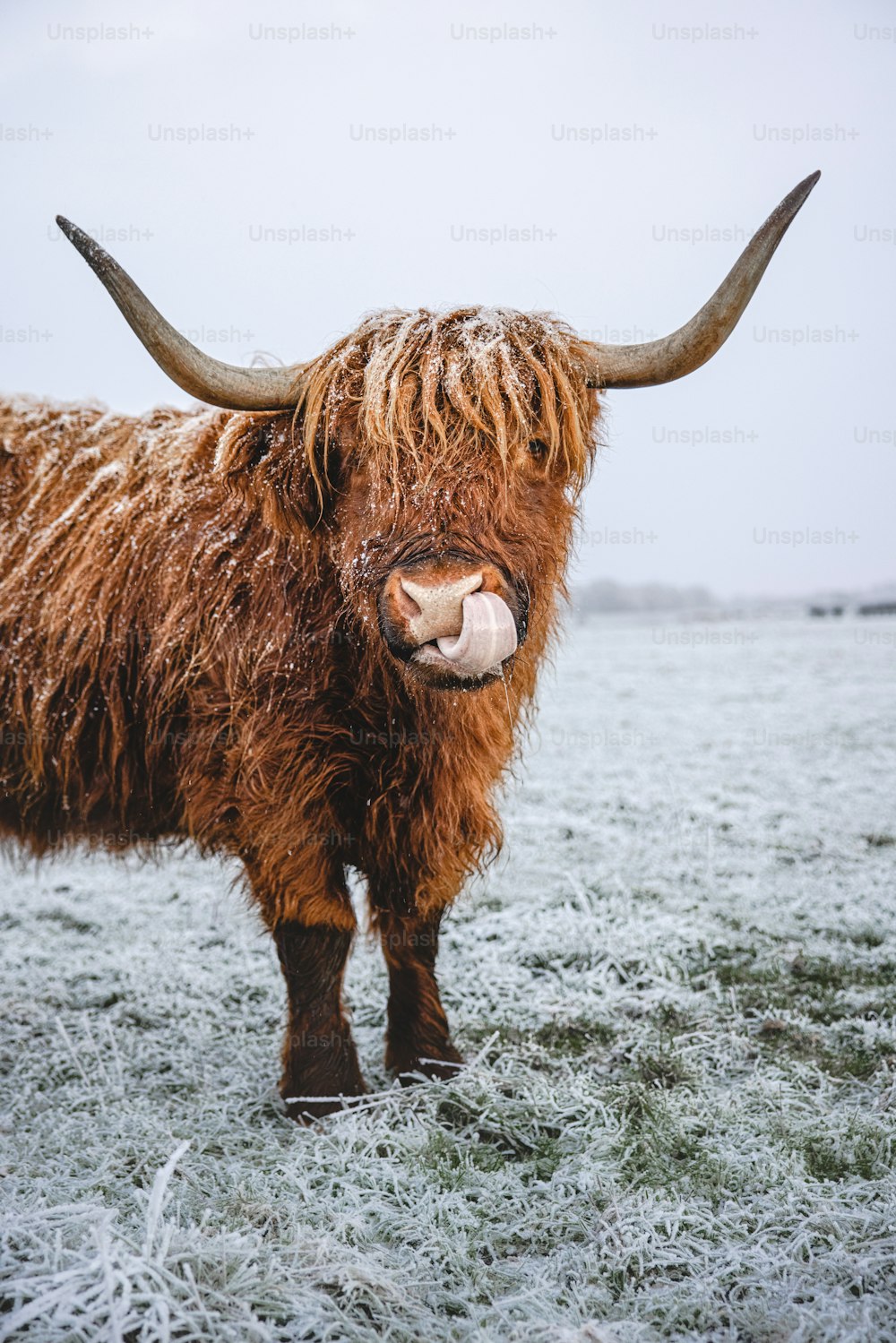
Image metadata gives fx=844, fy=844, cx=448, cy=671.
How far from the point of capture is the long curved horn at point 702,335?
2.14m

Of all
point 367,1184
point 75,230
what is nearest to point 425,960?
point 367,1184

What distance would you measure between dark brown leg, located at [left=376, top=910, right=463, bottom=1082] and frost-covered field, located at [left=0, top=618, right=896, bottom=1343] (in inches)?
6.8

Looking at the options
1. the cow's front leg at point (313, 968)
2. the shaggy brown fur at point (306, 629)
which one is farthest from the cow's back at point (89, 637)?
the cow's front leg at point (313, 968)

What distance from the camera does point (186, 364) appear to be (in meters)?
2.19

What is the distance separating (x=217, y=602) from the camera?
2684 millimetres

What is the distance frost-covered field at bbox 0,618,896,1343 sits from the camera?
183cm

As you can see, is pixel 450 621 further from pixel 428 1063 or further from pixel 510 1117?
pixel 428 1063

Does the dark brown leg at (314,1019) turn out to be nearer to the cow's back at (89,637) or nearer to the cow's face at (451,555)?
the cow's back at (89,637)

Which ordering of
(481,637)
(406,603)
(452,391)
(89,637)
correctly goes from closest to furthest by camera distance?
(481,637), (406,603), (452,391), (89,637)

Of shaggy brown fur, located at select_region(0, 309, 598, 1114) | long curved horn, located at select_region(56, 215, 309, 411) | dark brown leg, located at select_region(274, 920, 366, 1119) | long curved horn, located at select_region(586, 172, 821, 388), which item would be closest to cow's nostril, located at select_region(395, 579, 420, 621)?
shaggy brown fur, located at select_region(0, 309, 598, 1114)

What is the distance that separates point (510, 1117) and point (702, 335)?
7.81ft

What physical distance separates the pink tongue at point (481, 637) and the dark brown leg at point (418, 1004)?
4.53 feet

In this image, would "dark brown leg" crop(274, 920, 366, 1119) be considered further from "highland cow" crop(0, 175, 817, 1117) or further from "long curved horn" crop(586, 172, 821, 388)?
"long curved horn" crop(586, 172, 821, 388)

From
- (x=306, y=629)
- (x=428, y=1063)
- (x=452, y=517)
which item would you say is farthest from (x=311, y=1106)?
(x=452, y=517)
